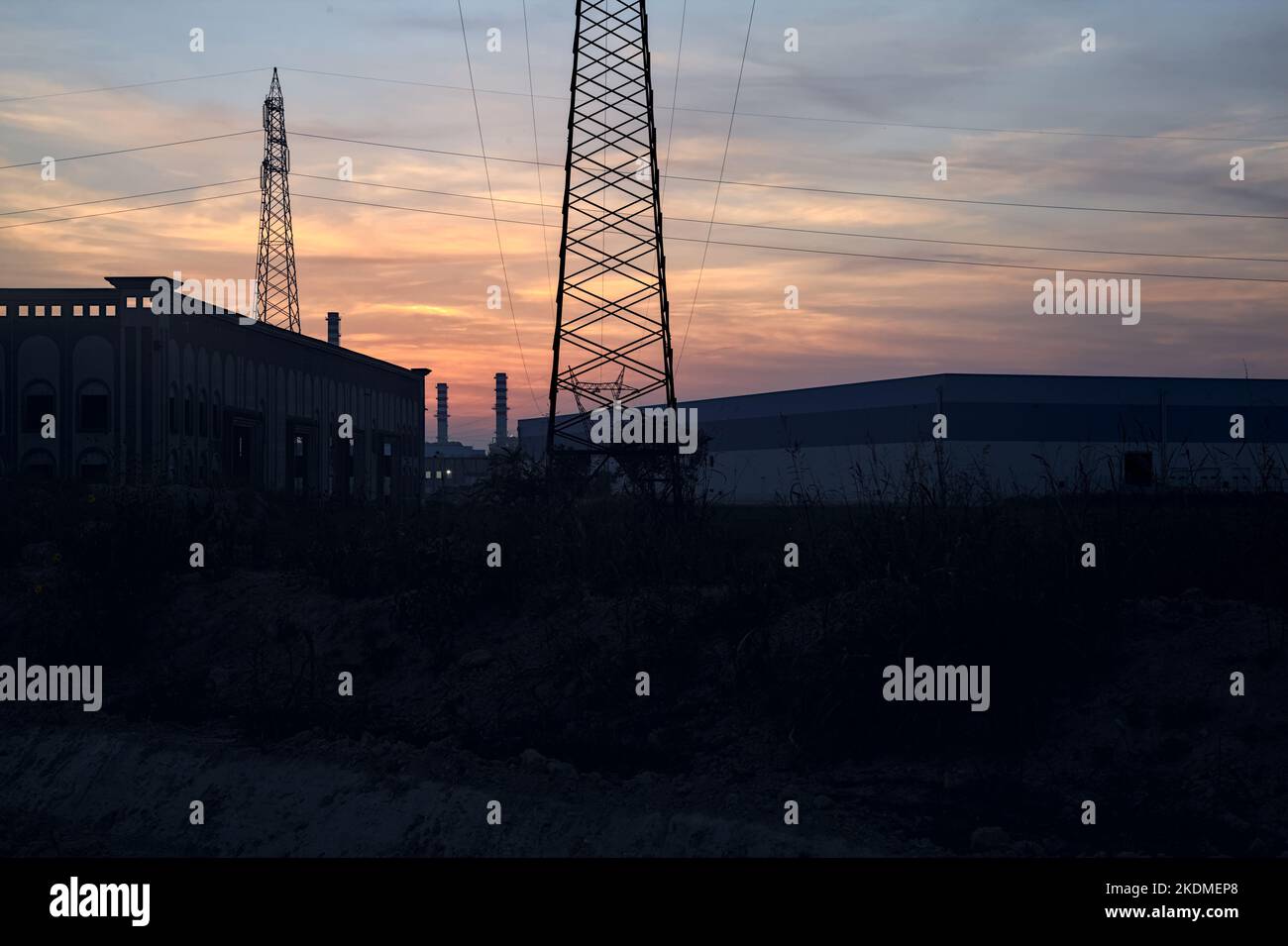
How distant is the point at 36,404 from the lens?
31156mm

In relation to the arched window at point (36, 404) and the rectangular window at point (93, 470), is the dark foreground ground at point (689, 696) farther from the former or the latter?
the arched window at point (36, 404)

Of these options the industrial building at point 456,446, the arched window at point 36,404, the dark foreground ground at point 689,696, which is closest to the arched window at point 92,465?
the arched window at point 36,404

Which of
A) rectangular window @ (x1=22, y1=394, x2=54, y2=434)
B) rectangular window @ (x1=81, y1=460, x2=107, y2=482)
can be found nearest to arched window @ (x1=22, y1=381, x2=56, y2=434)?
rectangular window @ (x1=22, y1=394, x2=54, y2=434)

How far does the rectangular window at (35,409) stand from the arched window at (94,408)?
870 millimetres

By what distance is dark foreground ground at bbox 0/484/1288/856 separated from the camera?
8.17 metres

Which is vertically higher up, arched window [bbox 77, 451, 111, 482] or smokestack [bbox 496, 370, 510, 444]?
smokestack [bbox 496, 370, 510, 444]

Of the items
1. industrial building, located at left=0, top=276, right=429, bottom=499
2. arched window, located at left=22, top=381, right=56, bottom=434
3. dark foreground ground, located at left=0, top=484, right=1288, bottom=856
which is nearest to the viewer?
dark foreground ground, located at left=0, top=484, right=1288, bottom=856

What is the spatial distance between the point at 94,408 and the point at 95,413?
14cm

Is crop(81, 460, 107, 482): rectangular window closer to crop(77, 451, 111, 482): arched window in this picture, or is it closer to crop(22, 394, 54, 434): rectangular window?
crop(77, 451, 111, 482): arched window

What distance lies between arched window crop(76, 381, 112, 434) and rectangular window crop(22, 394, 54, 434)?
2.85 ft

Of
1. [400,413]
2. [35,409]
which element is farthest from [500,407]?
[35,409]
